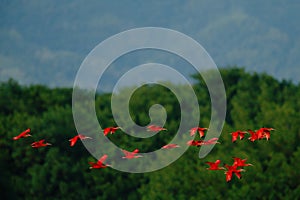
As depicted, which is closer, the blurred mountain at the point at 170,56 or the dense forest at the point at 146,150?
the dense forest at the point at 146,150

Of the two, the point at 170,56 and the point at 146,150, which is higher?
the point at 170,56

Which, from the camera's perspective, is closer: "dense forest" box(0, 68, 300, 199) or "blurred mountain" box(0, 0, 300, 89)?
"dense forest" box(0, 68, 300, 199)

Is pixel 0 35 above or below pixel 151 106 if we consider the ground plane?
above

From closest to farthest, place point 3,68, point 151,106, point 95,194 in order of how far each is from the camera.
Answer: point 95,194, point 151,106, point 3,68

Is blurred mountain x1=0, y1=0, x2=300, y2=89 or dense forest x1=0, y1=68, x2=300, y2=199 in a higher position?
blurred mountain x1=0, y1=0, x2=300, y2=89

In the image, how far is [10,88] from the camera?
58.0 metres

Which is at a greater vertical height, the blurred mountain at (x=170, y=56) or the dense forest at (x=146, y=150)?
the blurred mountain at (x=170, y=56)

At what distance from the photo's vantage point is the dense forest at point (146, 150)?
3691 centimetres

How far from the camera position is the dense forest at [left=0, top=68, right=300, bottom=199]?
36906mm

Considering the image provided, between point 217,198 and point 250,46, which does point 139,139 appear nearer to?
point 217,198

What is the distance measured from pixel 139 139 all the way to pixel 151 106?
5.22m

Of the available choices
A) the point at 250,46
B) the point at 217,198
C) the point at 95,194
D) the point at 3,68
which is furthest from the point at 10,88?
the point at 250,46

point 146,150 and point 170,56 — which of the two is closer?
point 146,150

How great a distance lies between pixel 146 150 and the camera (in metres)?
46.2
